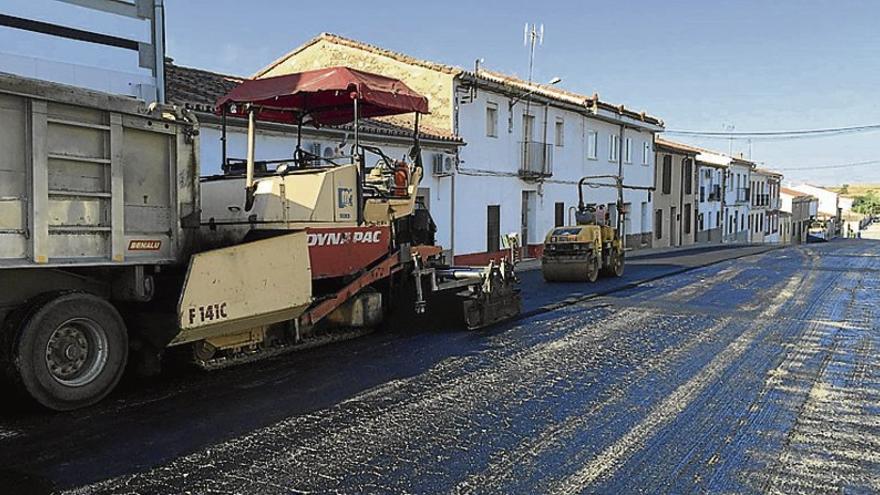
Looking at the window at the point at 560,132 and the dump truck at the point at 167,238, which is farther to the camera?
the window at the point at 560,132

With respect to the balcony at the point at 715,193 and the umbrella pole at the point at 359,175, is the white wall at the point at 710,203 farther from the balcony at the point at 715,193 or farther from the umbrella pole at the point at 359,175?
the umbrella pole at the point at 359,175

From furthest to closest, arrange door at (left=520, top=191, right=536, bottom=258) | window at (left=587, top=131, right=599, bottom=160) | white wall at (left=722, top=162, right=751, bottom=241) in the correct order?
1. white wall at (left=722, top=162, right=751, bottom=241)
2. window at (left=587, top=131, right=599, bottom=160)
3. door at (left=520, top=191, right=536, bottom=258)

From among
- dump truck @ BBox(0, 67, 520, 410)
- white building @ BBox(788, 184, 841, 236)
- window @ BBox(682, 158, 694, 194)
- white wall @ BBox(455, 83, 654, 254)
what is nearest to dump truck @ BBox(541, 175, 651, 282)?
white wall @ BBox(455, 83, 654, 254)

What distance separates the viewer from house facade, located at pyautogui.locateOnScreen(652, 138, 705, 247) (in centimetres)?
3662

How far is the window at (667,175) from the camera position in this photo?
37.3 metres

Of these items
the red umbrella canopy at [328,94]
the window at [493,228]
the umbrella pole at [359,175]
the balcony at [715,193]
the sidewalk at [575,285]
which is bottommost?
the sidewalk at [575,285]

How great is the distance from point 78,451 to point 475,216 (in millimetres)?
16515

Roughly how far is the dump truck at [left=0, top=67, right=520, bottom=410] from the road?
416 millimetres

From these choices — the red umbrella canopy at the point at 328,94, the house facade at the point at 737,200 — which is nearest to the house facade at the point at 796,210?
the house facade at the point at 737,200

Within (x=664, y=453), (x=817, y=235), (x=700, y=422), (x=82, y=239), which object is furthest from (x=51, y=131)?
(x=817, y=235)

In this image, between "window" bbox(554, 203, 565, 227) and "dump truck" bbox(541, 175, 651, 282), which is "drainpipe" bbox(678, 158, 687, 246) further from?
"dump truck" bbox(541, 175, 651, 282)

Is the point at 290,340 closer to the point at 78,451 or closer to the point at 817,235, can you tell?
the point at 78,451

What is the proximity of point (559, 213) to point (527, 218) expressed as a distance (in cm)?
227

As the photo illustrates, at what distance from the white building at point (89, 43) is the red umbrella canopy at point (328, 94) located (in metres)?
4.41
